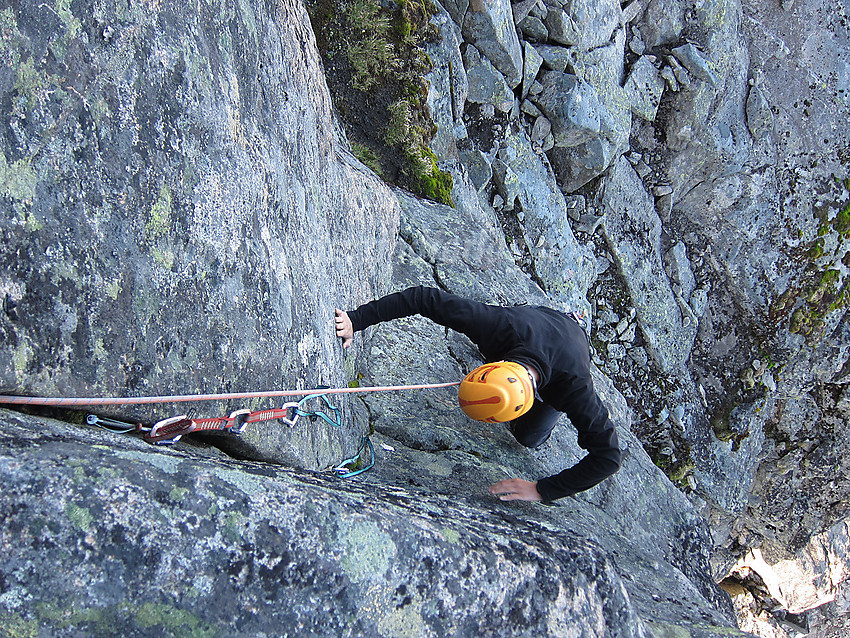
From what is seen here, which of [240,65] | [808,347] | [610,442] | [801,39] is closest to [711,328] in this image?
[808,347]

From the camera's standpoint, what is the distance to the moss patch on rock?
8.10 meters

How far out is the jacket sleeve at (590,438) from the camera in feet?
16.1

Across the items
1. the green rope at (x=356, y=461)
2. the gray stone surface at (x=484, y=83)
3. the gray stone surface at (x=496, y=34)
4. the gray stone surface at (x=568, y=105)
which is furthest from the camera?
the gray stone surface at (x=568, y=105)

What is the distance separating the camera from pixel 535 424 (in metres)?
6.26

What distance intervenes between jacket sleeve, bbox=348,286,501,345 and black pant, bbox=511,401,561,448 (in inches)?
57.4

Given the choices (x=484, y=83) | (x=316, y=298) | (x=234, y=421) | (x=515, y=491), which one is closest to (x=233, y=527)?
(x=234, y=421)

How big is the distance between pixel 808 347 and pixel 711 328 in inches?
99.0

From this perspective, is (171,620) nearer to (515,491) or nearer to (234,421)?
(234,421)

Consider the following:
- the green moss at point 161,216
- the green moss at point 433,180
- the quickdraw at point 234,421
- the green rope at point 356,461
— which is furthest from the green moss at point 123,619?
the green moss at point 433,180

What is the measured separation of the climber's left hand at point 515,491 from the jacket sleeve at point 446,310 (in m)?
1.39

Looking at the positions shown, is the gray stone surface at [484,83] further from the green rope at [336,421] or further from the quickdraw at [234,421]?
the quickdraw at [234,421]

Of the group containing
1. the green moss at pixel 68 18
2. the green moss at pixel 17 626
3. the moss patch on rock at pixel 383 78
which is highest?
the moss patch on rock at pixel 383 78

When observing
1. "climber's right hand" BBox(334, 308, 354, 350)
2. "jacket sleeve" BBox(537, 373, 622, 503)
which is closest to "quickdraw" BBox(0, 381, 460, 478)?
"climber's right hand" BBox(334, 308, 354, 350)

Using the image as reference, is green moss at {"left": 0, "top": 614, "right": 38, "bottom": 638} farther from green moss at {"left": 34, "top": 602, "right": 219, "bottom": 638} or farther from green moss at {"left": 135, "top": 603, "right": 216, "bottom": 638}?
green moss at {"left": 135, "top": 603, "right": 216, "bottom": 638}
